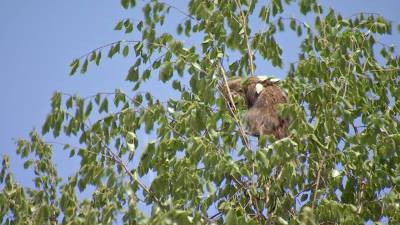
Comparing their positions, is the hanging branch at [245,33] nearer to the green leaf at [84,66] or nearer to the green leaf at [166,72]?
the green leaf at [166,72]

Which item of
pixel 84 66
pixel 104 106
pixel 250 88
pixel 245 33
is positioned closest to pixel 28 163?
pixel 84 66

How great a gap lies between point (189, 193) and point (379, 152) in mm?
1715

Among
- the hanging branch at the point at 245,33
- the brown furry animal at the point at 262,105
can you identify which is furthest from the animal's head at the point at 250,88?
the hanging branch at the point at 245,33

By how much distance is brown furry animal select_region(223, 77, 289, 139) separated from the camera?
299 inches

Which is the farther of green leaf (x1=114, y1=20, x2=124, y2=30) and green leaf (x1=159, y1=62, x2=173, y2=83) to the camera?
green leaf (x1=114, y1=20, x2=124, y2=30)

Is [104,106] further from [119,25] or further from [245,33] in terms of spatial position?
[245,33]

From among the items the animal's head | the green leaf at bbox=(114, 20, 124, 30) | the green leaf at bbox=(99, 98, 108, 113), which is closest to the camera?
the green leaf at bbox=(99, 98, 108, 113)

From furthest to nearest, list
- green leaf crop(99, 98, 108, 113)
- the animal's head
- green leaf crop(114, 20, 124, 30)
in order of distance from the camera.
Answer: the animal's head
green leaf crop(114, 20, 124, 30)
green leaf crop(99, 98, 108, 113)

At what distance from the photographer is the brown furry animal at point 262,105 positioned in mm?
7590

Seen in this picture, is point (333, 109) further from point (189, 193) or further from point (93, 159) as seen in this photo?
point (93, 159)

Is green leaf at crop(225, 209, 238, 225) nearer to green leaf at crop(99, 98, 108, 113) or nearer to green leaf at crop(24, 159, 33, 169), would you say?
green leaf at crop(99, 98, 108, 113)

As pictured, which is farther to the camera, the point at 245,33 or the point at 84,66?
the point at 245,33

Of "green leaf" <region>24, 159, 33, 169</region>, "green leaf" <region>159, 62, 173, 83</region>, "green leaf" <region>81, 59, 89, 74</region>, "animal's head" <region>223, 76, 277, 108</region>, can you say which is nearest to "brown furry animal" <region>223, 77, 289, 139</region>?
"animal's head" <region>223, 76, 277, 108</region>

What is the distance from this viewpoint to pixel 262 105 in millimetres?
7754
